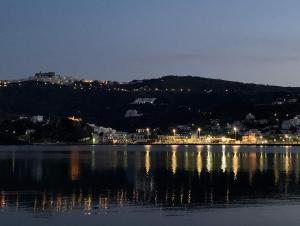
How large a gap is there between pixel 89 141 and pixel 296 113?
37139 millimetres

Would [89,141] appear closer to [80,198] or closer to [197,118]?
[197,118]

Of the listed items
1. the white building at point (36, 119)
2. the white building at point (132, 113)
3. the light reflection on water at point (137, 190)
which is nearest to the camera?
the light reflection on water at point (137, 190)

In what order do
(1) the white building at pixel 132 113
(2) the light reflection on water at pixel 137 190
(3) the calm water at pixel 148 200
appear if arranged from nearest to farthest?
1. (3) the calm water at pixel 148 200
2. (2) the light reflection on water at pixel 137 190
3. (1) the white building at pixel 132 113

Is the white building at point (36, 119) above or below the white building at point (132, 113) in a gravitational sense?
below

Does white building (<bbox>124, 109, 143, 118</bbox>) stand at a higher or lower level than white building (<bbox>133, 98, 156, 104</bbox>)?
lower

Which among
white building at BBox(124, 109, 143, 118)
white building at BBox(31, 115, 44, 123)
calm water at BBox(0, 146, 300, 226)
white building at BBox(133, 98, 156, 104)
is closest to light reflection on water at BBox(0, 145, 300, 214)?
calm water at BBox(0, 146, 300, 226)

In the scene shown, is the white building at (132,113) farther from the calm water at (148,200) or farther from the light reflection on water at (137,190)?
the calm water at (148,200)

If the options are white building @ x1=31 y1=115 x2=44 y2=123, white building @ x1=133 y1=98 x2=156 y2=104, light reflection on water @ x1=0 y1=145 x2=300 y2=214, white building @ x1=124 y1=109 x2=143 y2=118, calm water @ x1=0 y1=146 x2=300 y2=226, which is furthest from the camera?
white building @ x1=133 y1=98 x2=156 y2=104

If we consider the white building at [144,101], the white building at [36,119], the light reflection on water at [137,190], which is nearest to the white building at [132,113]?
the white building at [144,101]

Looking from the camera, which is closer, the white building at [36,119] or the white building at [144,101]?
the white building at [36,119]

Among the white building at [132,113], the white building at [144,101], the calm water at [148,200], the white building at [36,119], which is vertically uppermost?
the white building at [144,101]

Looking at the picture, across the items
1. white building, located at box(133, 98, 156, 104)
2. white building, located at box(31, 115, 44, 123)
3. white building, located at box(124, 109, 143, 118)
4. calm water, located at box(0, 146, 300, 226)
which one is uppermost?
white building, located at box(133, 98, 156, 104)

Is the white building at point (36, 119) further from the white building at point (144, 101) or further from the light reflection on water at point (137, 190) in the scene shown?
the light reflection on water at point (137, 190)

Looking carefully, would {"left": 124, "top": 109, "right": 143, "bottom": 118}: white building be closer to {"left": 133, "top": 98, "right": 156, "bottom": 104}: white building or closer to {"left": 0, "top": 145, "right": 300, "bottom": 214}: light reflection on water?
{"left": 133, "top": 98, "right": 156, "bottom": 104}: white building
